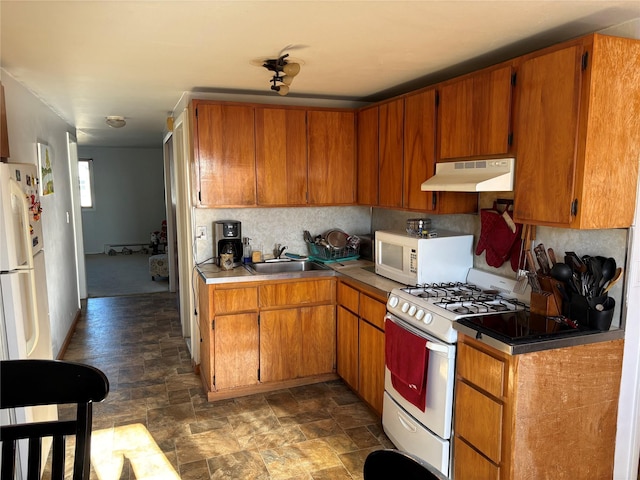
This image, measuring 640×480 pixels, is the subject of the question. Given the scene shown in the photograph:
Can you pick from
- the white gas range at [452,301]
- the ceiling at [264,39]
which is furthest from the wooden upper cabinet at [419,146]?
the white gas range at [452,301]

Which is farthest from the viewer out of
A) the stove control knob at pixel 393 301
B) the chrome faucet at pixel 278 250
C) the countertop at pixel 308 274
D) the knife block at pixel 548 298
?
the chrome faucet at pixel 278 250

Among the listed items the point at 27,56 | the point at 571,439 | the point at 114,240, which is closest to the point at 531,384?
the point at 571,439

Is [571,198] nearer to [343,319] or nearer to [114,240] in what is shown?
[343,319]

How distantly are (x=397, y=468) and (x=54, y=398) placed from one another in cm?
100

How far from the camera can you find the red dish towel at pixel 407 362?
242 cm

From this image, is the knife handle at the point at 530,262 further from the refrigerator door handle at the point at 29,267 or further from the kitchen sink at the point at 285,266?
the refrigerator door handle at the point at 29,267

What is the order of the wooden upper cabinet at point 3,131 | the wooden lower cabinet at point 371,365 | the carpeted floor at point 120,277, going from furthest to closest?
the carpeted floor at point 120,277
the wooden lower cabinet at point 371,365
the wooden upper cabinet at point 3,131

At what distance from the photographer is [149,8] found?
1869mm

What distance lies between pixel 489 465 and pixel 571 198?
4.08 ft

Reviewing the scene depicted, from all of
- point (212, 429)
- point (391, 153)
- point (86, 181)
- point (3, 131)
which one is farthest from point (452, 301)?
point (86, 181)

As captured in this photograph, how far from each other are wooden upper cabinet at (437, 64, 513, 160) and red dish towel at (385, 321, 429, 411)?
42.2 inches

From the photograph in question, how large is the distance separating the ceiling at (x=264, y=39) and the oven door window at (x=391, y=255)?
1156mm

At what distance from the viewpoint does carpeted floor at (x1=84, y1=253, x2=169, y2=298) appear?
684cm

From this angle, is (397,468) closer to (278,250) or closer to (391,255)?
(391,255)
